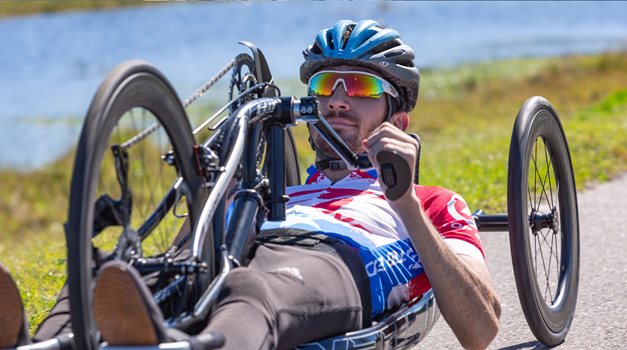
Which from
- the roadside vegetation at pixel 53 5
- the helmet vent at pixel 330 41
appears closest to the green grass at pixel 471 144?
the helmet vent at pixel 330 41

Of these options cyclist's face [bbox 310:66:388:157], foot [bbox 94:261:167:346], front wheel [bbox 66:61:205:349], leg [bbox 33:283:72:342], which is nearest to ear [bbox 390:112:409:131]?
cyclist's face [bbox 310:66:388:157]

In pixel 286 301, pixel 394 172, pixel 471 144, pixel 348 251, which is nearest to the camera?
pixel 286 301

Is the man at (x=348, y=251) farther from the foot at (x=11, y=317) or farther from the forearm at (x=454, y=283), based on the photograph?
the foot at (x=11, y=317)

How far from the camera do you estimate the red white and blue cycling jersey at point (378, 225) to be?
3678mm

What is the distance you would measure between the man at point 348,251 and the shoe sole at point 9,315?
22 centimetres

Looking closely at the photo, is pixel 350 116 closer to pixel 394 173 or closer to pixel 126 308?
pixel 394 173

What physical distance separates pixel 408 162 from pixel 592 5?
201 feet

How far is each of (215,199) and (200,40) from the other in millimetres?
44173

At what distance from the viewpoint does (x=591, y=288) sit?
5.34 metres

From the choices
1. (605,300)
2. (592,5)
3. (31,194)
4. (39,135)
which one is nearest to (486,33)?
(592,5)

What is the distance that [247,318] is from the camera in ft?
9.61

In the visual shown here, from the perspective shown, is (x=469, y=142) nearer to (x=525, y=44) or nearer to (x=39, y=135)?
(x=39, y=135)

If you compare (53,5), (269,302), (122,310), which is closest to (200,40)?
(53,5)

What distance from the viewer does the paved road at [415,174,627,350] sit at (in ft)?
14.9
